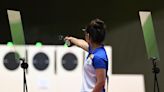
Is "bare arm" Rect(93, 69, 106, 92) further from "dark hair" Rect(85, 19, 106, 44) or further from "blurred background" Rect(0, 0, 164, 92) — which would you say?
"blurred background" Rect(0, 0, 164, 92)

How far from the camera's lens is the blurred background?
14.7 ft

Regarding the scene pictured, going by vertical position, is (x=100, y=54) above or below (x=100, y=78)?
above

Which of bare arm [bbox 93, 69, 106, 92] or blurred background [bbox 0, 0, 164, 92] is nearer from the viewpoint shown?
bare arm [bbox 93, 69, 106, 92]

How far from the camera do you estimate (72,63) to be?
13.0ft

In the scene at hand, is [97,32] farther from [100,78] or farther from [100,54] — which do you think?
[100,78]

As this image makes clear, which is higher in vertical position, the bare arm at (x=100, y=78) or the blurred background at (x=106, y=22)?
the blurred background at (x=106, y=22)

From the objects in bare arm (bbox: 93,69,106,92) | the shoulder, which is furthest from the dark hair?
bare arm (bbox: 93,69,106,92)

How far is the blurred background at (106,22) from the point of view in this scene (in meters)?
4.48

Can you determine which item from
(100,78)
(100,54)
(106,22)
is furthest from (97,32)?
(106,22)

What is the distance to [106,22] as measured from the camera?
14.8 ft

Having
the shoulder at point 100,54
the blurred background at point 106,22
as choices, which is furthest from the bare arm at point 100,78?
the blurred background at point 106,22

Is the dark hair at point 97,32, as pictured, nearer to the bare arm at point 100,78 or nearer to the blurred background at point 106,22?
the bare arm at point 100,78

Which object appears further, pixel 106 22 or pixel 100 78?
pixel 106 22

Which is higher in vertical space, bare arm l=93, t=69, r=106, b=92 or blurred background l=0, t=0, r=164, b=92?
blurred background l=0, t=0, r=164, b=92
